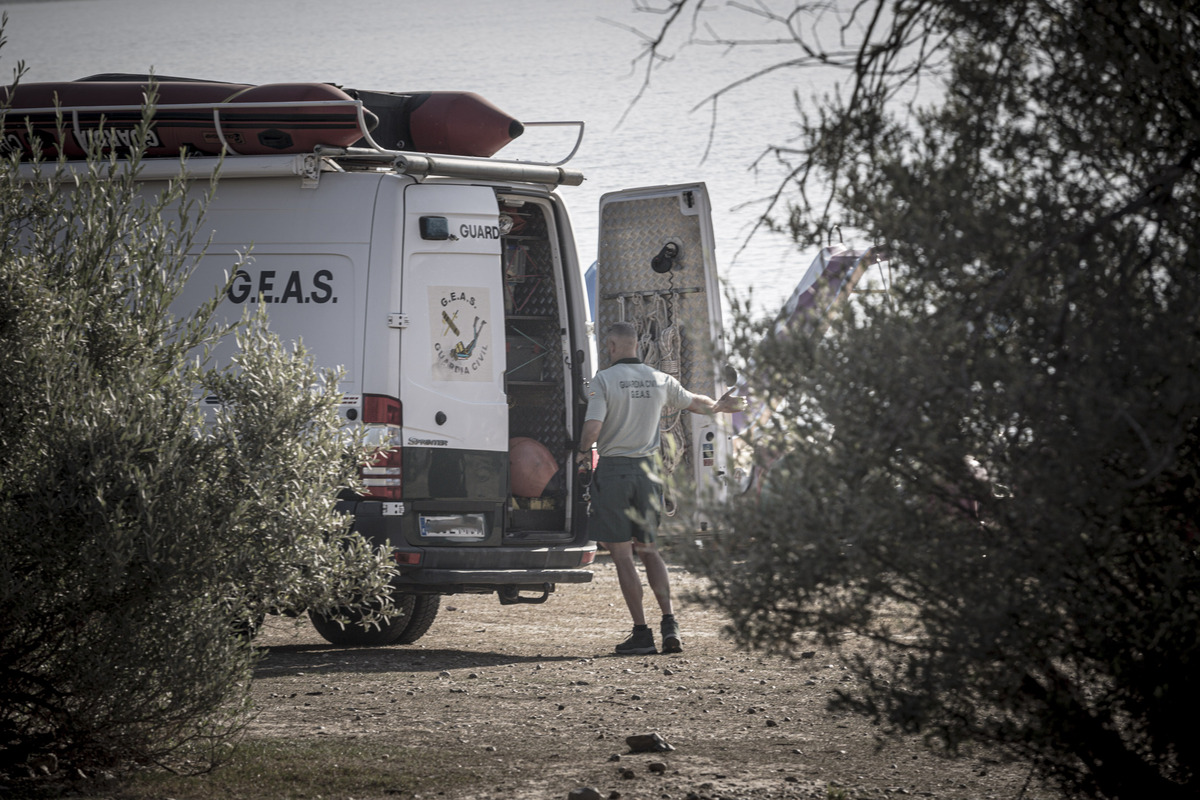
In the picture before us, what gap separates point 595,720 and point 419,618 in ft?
9.54

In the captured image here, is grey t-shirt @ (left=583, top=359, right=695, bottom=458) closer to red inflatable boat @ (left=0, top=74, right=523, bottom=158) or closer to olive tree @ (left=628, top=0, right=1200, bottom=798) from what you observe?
red inflatable boat @ (left=0, top=74, right=523, bottom=158)

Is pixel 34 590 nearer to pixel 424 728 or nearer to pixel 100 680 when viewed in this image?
pixel 100 680

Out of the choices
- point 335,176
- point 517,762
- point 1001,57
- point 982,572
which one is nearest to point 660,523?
point 982,572

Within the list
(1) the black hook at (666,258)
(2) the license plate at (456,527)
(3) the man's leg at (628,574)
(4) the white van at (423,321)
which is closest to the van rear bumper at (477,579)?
(4) the white van at (423,321)

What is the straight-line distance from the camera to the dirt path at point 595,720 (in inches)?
217

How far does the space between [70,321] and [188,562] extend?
998 mm

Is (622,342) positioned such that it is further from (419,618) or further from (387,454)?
(419,618)

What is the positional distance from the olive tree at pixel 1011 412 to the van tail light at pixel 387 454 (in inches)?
169

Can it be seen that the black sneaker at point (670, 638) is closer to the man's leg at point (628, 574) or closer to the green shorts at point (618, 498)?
the man's leg at point (628, 574)

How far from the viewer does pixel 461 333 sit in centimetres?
844

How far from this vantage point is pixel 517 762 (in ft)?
19.4

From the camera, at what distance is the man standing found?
8.97 meters

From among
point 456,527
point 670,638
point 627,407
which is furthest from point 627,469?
point 456,527

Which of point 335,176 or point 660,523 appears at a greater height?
point 335,176
